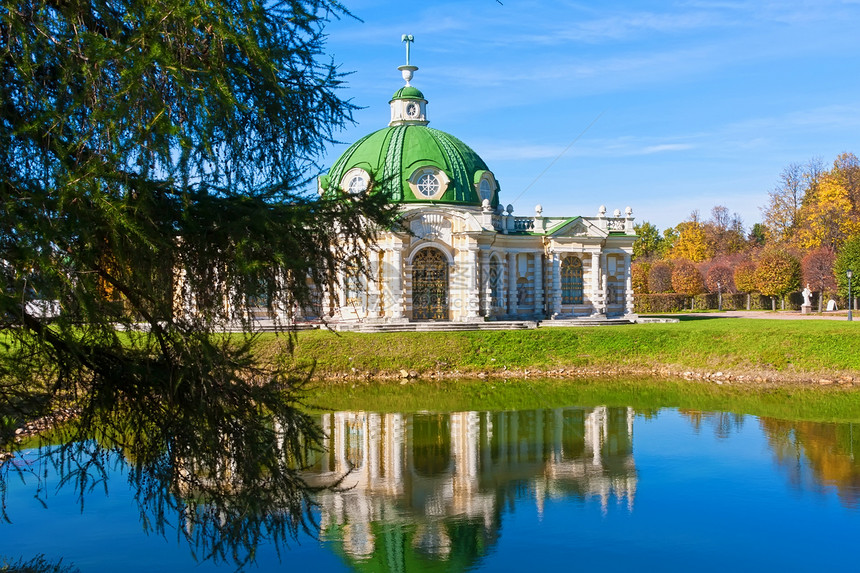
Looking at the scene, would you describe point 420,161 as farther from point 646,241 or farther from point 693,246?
point 646,241

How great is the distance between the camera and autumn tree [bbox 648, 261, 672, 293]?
61.9 m

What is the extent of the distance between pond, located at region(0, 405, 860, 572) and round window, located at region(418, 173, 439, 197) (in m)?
19.4

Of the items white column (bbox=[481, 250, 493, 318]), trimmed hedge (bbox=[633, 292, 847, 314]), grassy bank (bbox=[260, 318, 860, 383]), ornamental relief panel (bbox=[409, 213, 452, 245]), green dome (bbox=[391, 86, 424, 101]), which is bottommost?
grassy bank (bbox=[260, 318, 860, 383])

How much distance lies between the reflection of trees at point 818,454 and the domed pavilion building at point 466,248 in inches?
708

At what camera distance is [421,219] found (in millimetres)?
34656

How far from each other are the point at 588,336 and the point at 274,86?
23982 millimetres

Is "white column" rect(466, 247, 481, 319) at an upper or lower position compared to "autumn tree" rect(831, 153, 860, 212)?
lower

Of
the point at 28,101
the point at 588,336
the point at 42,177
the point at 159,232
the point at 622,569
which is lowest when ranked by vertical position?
the point at 622,569

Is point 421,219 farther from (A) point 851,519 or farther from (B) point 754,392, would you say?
(A) point 851,519

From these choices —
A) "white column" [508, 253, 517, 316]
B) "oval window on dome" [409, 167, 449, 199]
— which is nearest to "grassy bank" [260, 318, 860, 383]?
"white column" [508, 253, 517, 316]

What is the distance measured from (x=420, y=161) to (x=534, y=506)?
25602mm

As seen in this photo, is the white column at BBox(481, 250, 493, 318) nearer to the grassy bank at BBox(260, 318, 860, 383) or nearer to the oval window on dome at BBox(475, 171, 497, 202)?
the oval window on dome at BBox(475, 171, 497, 202)

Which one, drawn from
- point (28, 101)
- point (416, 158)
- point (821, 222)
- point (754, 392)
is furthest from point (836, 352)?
point (821, 222)

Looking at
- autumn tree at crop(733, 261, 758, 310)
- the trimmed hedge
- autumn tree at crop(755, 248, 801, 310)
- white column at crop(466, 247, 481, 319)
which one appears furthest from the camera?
the trimmed hedge
